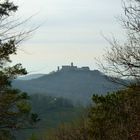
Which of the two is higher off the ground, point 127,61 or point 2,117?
point 127,61

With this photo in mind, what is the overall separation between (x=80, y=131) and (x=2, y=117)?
17.3 metres

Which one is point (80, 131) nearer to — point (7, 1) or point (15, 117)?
point (15, 117)

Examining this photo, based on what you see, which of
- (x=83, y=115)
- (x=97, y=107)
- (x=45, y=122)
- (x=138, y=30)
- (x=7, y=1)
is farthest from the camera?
(x=45, y=122)

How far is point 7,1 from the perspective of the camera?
1678 cm

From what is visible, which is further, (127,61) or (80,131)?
(80,131)

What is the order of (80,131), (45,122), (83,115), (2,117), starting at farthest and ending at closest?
(45,122) → (83,115) → (80,131) → (2,117)

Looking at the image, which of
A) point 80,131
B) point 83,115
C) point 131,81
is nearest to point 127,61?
point 131,81

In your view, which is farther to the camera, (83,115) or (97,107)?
(83,115)

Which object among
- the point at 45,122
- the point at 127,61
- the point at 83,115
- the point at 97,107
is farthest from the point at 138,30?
the point at 45,122

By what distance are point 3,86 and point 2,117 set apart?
62.7 inches

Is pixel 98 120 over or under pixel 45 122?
over

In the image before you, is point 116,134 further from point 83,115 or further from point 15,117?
point 83,115

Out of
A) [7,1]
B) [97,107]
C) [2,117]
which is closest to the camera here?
[7,1]

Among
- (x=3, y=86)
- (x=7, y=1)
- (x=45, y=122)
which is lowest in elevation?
(x=45, y=122)
